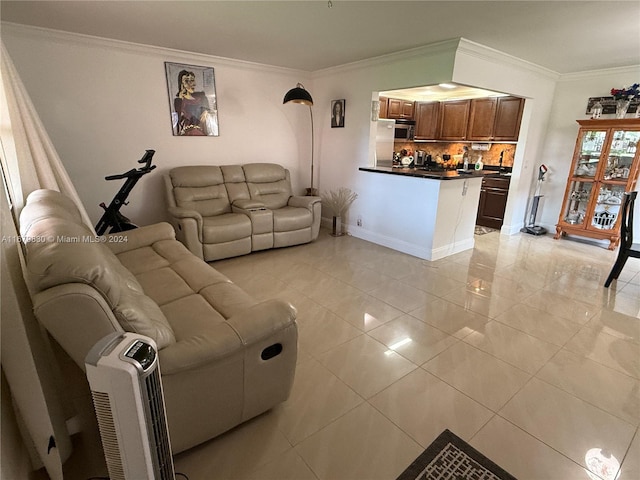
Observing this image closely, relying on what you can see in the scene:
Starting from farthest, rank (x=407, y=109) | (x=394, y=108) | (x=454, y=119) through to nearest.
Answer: (x=407, y=109) < (x=394, y=108) < (x=454, y=119)

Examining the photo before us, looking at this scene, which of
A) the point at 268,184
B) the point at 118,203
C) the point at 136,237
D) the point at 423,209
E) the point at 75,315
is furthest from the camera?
the point at 268,184

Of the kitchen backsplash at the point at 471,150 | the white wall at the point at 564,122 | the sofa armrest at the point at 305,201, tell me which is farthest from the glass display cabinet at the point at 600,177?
the sofa armrest at the point at 305,201

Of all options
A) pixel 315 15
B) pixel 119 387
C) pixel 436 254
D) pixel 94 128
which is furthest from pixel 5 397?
pixel 436 254

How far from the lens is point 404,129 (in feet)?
21.4

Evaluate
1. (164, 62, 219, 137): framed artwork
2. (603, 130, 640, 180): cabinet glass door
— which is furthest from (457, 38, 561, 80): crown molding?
(164, 62, 219, 137): framed artwork

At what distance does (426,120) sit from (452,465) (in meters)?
6.19

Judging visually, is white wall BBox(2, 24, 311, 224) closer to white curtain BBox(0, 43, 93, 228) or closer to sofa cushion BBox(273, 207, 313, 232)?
white curtain BBox(0, 43, 93, 228)

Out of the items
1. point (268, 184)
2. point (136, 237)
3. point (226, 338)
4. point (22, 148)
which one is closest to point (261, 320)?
point (226, 338)

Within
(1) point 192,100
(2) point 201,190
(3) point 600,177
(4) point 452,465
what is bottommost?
(4) point 452,465

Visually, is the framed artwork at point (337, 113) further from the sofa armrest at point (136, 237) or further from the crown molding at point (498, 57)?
the sofa armrest at point (136, 237)

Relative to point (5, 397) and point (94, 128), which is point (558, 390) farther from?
point (94, 128)

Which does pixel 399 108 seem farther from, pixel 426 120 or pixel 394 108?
pixel 426 120

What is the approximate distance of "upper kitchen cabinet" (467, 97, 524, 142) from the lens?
5339 millimetres

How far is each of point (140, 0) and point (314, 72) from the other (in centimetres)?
290
